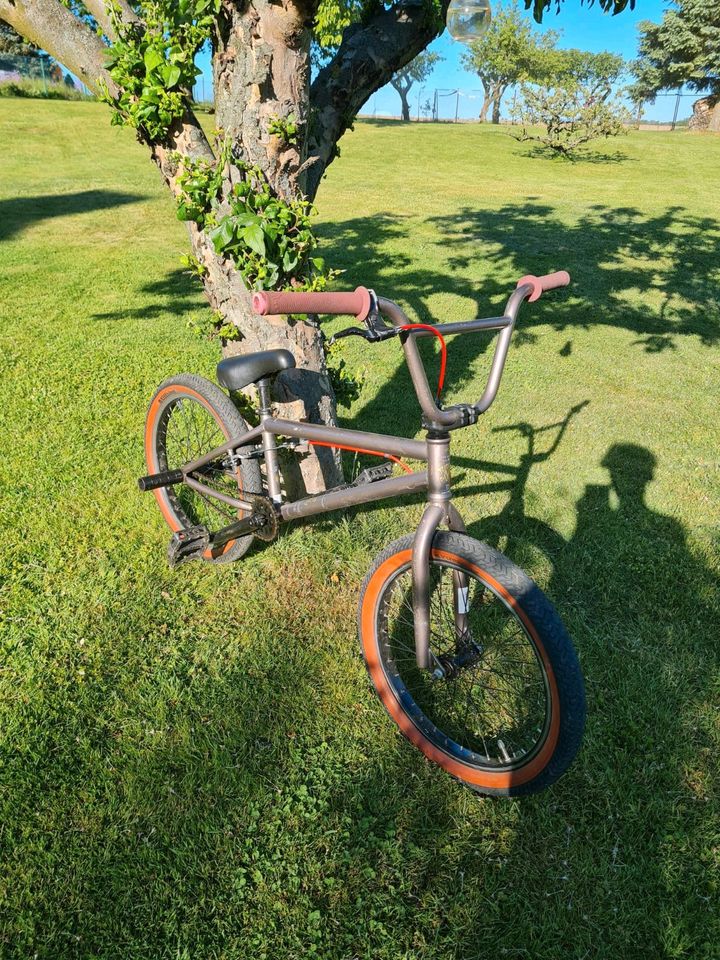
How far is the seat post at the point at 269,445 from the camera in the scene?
2967 millimetres

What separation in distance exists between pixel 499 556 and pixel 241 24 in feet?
8.90

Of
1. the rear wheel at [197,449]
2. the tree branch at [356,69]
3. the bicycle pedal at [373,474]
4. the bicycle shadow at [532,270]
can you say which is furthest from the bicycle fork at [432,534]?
the bicycle shadow at [532,270]

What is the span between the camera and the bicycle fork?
87.8 inches

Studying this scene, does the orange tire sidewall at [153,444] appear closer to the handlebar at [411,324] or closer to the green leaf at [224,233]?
the green leaf at [224,233]

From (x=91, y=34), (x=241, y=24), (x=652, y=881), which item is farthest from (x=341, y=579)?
(x=91, y=34)

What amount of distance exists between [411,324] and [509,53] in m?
61.0

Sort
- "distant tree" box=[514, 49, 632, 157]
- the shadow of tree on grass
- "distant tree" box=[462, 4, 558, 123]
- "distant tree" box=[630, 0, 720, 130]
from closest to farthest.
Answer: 1. the shadow of tree on grass
2. "distant tree" box=[514, 49, 632, 157]
3. "distant tree" box=[630, 0, 720, 130]
4. "distant tree" box=[462, 4, 558, 123]

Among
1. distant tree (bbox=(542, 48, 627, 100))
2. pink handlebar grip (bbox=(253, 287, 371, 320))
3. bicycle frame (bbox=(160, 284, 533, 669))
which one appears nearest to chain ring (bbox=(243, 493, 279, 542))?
bicycle frame (bbox=(160, 284, 533, 669))

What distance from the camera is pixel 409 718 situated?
2.62 meters

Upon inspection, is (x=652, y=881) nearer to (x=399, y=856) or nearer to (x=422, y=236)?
(x=399, y=856)

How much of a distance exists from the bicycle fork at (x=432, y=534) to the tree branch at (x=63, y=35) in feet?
8.60

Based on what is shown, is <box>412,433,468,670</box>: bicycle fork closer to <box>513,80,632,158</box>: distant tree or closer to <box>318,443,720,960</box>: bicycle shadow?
<box>318,443,720,960</box>: bicycle shadow

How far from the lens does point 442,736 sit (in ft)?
8.38

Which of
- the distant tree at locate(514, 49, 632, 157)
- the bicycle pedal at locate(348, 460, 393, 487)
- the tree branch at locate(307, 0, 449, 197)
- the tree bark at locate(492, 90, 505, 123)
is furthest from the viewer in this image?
the tree bark at locate(492, 90, 505, 123)
